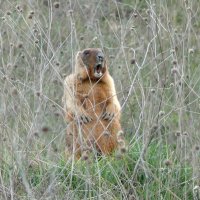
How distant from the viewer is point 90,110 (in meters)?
8.20

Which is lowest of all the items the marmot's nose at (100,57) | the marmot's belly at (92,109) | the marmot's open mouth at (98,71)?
the marmot's belly at (92,109)

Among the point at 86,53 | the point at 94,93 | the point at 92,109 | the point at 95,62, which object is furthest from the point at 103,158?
the point at 86,53

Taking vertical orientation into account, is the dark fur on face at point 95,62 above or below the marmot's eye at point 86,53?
below

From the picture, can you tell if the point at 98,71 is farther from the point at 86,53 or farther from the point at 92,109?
the point at 92,109

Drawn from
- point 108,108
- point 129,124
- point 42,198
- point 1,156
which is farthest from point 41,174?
point 129,124

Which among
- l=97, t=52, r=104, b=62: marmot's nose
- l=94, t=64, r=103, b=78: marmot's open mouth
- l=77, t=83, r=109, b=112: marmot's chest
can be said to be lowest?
l=77, t=83, r=109, b=112: marmot's chest

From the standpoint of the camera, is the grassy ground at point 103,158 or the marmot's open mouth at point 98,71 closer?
the grassy ground at point 103,158

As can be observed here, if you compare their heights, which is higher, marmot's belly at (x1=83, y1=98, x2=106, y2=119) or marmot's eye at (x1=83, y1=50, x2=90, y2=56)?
marmot's eye at (x1=83, y1=50, x2=90, y2=56)

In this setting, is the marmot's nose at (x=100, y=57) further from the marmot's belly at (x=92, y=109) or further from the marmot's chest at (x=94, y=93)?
the marmot's belly at (x=92, y=109)

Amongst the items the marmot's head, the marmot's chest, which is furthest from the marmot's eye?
the marmot's chest

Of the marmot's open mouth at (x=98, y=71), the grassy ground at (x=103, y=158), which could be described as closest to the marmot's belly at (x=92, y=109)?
the marmot's open mouth at (x=98, y=71)

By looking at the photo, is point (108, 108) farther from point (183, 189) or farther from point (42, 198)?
point (42, 198)

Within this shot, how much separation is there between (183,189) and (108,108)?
165cm

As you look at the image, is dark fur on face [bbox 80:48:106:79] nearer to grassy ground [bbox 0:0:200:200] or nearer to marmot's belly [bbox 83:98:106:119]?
marmot's belly [bbox 83:98:106:119]
